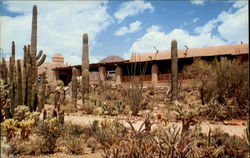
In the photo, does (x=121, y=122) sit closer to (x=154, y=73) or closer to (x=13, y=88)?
(x=13, y=88)

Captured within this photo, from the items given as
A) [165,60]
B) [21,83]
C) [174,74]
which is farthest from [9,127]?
[165,60]

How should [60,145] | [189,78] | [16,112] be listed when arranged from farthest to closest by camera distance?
[189,78], [16,112], [60,145]

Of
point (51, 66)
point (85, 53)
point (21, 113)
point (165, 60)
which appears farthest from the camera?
point (51, 66)

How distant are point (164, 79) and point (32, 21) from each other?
11515mm

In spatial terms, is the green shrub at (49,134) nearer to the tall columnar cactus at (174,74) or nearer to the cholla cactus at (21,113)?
the cholla cactus at (21,113)

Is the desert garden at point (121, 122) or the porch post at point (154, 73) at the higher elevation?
the porch post at point (154, 73)

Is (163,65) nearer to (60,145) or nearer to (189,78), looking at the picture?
(189,78)

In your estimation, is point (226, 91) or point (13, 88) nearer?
point (13, 88)

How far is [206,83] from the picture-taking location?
14250 mm

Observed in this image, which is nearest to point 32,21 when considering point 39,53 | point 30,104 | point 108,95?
point 39,53

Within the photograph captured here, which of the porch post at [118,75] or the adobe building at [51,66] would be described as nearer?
the porch post at [118,75]

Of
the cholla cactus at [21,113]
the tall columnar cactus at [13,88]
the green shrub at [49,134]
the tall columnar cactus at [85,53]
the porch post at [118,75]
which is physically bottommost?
the green shrub at [49,134]

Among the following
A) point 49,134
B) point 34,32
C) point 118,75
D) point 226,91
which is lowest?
point 49,134

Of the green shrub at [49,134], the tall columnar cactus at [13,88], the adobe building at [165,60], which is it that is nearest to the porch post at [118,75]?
the adobe building at [165,60]
